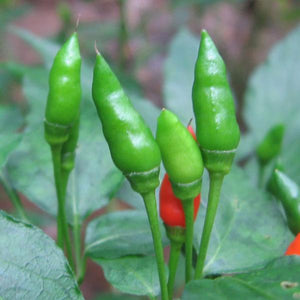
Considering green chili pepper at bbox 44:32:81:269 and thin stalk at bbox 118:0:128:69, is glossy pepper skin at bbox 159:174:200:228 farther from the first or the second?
thin stalk at bbox 118:0:128:69

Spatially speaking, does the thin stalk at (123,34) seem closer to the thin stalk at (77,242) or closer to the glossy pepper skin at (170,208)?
the thin stalk at (77,242)

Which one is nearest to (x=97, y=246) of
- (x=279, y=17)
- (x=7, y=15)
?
(x=7, y=15)

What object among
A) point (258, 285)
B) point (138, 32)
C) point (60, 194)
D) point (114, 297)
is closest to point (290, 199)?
point (258, 285)

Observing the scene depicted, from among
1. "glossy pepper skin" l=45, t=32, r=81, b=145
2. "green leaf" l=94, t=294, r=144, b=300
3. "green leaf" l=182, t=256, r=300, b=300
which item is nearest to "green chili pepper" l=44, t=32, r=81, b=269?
"glossy pepper skin" l=45, t=32, r=81, b=145

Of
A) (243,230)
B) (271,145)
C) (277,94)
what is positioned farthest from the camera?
(277,94)

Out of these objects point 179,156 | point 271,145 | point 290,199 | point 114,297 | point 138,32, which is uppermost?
point 179,156

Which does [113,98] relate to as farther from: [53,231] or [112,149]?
[53,231]

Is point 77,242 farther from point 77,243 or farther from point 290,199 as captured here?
point 290,199
